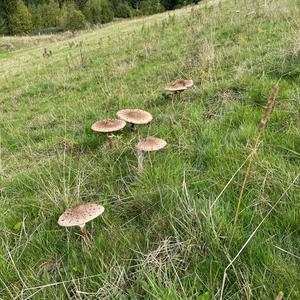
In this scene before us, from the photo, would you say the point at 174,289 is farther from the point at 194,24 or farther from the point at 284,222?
the point at 194,24

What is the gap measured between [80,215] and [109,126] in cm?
173

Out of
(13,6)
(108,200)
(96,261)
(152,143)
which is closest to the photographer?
(96,261)

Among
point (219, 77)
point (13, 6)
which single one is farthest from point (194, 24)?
point (13, 6)

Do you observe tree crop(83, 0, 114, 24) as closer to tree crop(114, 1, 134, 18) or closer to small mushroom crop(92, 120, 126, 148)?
tree crop(114, 1, 134, 18)

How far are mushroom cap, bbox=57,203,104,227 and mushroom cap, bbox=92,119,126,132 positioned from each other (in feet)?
4.97

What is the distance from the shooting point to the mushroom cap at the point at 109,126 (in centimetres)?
427

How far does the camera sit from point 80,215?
109 inches

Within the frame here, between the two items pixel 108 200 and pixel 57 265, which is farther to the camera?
pixel 108 200

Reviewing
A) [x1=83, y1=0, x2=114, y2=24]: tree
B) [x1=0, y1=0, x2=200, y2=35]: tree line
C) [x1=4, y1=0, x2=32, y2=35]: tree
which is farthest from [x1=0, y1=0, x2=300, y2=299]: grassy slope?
[x1=83, y1=0, x2=114, y2=24]: tree

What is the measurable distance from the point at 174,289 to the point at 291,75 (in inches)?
166

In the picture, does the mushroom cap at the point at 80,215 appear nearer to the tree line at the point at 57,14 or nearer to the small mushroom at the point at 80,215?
the small mushroom at the point at 80,215

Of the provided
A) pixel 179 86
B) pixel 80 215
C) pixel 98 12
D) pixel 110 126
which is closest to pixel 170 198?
pixel 80 215

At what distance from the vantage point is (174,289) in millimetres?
2143

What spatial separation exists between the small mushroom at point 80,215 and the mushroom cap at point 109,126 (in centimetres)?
151
